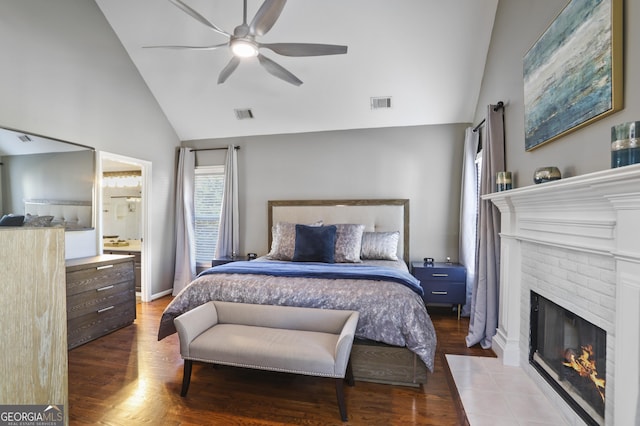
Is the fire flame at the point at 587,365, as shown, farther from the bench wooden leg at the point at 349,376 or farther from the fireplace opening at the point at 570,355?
the bench wooden leg at the point at 349,376

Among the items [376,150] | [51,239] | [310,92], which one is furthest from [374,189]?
[51,239]

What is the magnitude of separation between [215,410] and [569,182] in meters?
2.46

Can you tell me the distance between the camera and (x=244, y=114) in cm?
441

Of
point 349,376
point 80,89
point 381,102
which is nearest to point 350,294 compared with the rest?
point 349,376

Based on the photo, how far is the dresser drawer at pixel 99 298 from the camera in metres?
2.85

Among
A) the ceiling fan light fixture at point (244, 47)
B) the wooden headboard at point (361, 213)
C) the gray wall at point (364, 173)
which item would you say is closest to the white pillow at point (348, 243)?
the wooden headboard at point (361, 213)

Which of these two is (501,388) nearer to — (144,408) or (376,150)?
(144,408)

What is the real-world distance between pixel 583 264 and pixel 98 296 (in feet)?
13.3

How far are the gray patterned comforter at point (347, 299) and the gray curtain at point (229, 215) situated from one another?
1908mm

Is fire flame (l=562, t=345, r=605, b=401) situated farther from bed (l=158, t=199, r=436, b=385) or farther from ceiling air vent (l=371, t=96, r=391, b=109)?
ceiling air vent (l=371, t=96, r=391, b=109)

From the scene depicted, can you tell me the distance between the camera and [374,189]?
171 inches

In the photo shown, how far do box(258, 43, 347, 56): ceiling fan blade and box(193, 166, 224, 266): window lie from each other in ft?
9.26

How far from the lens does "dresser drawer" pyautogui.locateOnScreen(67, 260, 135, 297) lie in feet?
9.37

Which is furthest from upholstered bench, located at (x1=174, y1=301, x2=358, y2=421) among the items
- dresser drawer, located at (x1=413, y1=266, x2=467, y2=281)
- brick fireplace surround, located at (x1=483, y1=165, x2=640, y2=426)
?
dresser drawer, located at (x1=413, y1=266, x2=467, y2=281)
